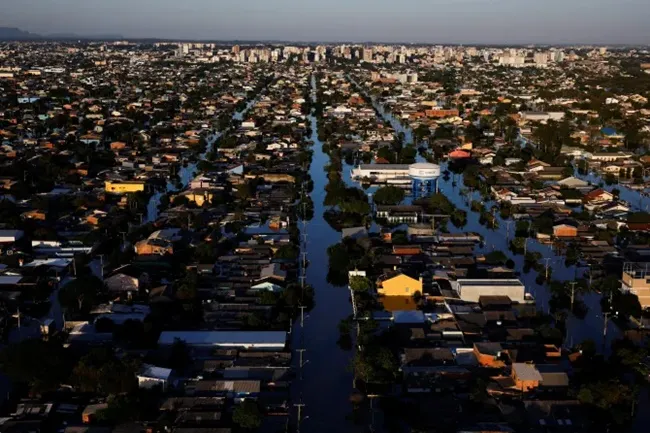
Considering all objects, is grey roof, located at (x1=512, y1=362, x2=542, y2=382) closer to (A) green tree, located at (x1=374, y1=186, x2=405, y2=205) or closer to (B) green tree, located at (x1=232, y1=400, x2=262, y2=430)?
(B) green tree, located at (x1=232, y1=400, x2=262, y2=430)

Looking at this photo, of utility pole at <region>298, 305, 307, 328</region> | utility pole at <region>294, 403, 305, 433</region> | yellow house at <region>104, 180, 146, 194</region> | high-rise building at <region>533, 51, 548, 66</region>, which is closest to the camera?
utility pole at <region>294, 403, 305, 433</region>

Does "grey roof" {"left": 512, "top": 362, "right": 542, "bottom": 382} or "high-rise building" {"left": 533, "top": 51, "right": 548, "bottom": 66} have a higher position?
"high-rise building" {"left": 533, "top": 51, "right": 548, "bottom": 66}

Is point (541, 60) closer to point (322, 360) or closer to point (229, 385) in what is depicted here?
point (322, 360)

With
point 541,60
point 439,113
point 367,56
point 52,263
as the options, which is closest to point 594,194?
point 52,263

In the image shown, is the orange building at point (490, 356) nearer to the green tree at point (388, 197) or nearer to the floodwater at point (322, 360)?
the floodwater at point (322, 360)

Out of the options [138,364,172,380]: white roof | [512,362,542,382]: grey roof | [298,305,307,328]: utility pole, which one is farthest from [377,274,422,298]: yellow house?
[138,364,172,380]: white roof

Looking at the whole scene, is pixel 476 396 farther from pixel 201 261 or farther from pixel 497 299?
pixel 201 261

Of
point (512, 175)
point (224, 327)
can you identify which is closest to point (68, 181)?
point (224, 327)
